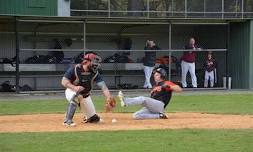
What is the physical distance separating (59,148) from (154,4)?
16.5 metres

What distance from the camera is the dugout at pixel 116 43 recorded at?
84.0 feet

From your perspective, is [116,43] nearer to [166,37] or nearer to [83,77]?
[166,37]

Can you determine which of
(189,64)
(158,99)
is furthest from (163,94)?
(189,64)

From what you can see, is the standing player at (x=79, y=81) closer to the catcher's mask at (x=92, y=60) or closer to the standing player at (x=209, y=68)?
the catcher's mask at (x=92, y=60)

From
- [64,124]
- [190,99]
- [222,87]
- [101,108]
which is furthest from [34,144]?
[222,87]

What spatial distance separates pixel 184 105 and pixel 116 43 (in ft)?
31.3

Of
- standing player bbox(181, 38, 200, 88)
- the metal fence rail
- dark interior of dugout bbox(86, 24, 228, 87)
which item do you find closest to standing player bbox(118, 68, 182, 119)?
the metal fence rail

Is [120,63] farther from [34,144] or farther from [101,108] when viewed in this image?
[34,144]

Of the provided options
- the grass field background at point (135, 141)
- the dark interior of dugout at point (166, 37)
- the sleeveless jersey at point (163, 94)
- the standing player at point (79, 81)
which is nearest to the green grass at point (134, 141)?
the grass field background at point (135, 141)

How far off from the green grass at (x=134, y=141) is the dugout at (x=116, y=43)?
1345 centimetres

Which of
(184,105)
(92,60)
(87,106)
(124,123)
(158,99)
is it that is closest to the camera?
(92,60)

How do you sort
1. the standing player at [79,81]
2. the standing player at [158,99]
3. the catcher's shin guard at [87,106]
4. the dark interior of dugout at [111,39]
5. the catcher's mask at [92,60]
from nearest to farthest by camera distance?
the standing player at [79,81]
the catcher's mask at [92,60]
the catcher's shin guard at [87,106]
the standing player at [158,99]
the dark interior of dugout at [111,39]

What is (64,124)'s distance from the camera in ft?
42.8

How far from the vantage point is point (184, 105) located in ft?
62.3
